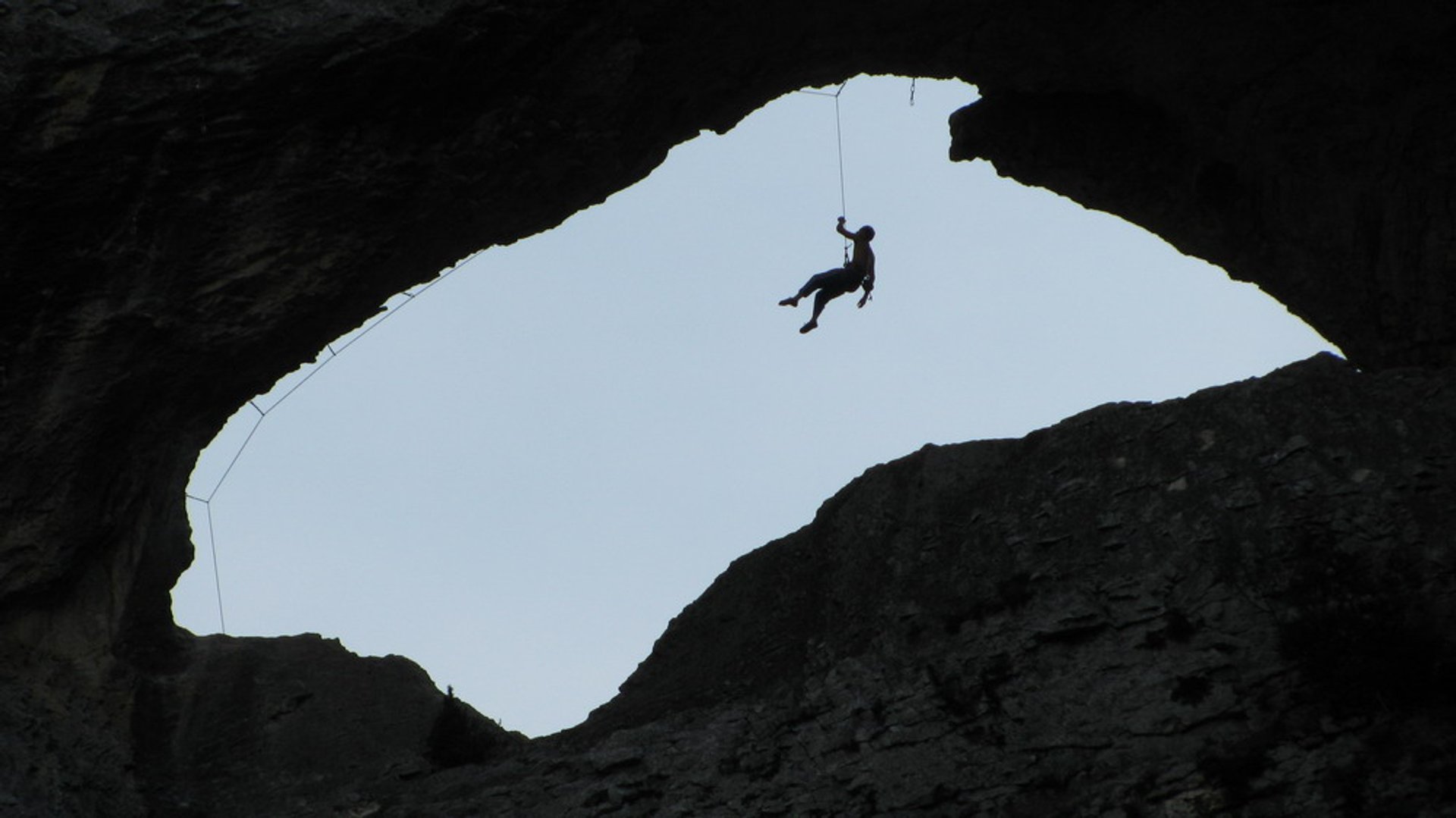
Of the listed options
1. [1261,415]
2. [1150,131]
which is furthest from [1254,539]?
[1150,131]

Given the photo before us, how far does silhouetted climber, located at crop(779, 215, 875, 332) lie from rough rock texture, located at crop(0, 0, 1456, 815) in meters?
2.44

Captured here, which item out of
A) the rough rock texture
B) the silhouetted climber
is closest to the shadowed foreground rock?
the rough rock texture

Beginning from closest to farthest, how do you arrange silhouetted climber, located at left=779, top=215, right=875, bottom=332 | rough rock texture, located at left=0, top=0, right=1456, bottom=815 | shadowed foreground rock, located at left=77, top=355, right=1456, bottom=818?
shadowed foreground rock, located at left=77, top=355, right=1456, bottom=818, rough rock texture, located at left=0, top=0, right=1456, bottom=815, silhouetted climber, located at left=779, top=215, right=875, bottom=332

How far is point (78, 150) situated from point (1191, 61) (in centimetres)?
1162

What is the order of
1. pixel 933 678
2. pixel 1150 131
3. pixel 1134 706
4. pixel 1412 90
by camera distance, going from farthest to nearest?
pixel 1150 131
pixel 1412 90
pixel 933 678
pixel 1134 706

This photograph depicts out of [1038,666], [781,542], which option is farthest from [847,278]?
[1038,666]

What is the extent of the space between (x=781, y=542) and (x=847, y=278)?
4120 millimetres

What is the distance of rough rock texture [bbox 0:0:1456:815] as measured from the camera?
14266 mm

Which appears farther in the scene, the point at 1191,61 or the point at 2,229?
the point at 1191,61

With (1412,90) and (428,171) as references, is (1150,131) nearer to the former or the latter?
(1412,90)

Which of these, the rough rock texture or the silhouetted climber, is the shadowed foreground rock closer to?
the rough rock texture

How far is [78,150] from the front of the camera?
14555 millimetres

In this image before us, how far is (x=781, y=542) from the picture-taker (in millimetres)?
17953

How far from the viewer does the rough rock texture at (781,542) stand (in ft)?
46.8
